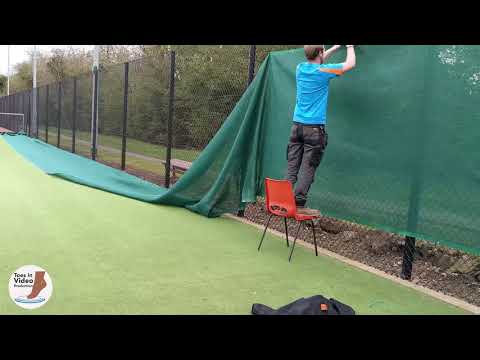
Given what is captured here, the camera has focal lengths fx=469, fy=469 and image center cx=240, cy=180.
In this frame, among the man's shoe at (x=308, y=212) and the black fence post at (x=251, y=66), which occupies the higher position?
the black fence post at (x=251, y=66)

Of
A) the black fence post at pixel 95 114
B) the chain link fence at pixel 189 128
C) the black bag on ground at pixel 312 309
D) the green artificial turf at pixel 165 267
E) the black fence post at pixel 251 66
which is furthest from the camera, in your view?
the black fence post at pixel 95 114

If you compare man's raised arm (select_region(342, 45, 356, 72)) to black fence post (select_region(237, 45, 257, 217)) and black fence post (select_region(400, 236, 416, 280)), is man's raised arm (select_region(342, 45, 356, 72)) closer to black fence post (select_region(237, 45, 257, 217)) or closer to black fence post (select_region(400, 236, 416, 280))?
black fence post (select_region(400, 236, 416, 280))

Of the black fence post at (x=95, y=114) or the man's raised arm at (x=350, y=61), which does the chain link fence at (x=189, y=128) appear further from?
the man's raised arm at (x=350, y=61)

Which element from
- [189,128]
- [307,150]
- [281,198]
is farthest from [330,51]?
[189,128]

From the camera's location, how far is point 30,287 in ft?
10.1

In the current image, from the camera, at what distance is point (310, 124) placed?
172 inches

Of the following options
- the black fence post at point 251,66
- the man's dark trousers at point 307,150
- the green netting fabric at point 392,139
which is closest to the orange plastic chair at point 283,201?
the man's dark trousers at point 307,150

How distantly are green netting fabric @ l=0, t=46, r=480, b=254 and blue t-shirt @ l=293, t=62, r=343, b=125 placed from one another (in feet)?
0.87

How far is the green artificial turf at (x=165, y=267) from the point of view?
312 cm

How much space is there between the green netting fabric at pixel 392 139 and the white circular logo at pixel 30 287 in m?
2.67

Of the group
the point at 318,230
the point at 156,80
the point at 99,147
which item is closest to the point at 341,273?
the point at 318,230

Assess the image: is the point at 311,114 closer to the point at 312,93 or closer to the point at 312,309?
the point at 312,93

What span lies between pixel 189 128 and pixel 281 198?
414 centimetres

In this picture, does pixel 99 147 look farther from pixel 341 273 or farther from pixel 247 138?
pixel 341 273
